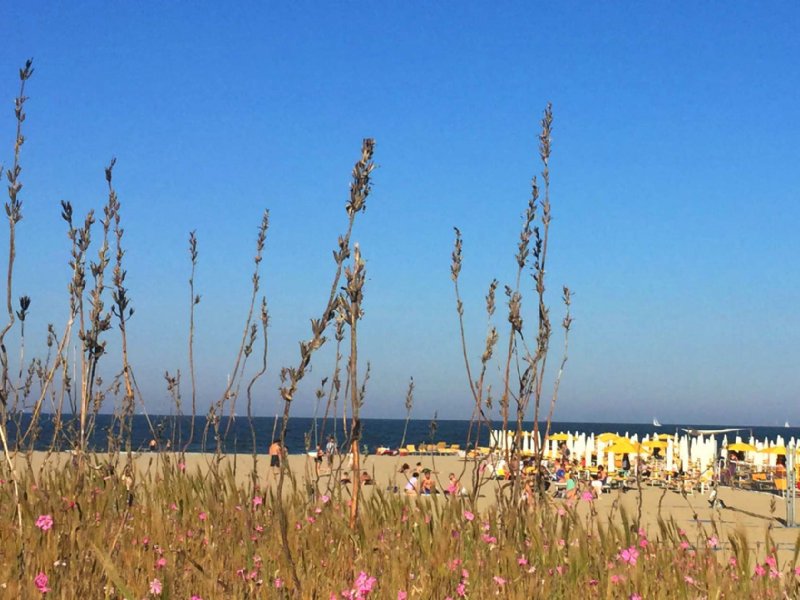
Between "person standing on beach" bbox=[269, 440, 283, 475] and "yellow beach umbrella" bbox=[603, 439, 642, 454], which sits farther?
"yellow beach umbrella" bbox=[603, 439, 642, 454]

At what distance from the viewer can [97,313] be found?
3170mm

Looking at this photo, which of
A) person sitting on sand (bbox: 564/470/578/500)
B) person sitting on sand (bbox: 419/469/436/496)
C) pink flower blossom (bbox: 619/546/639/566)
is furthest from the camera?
person sitting on sand (bbox: 564/470/578/500)

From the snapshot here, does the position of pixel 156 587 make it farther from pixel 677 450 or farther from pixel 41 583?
pixel 677 450

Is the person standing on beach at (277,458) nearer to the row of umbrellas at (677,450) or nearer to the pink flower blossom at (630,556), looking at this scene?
the pink flower blossom at (630,556)

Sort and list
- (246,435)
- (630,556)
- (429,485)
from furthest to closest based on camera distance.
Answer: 1. (246,435)
2. (429,485)
3. (630,556)

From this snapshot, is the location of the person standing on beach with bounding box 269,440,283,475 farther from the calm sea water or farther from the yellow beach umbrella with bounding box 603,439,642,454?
the yellow beach umbrella with bounding box 603,439,642,454

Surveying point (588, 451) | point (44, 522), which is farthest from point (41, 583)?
point (588, 451)

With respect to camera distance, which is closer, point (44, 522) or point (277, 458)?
point (44, 522)

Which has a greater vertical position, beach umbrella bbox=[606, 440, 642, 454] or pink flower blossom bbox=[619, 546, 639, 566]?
pink flower blossom bbox=[619, 546, 639, 566]

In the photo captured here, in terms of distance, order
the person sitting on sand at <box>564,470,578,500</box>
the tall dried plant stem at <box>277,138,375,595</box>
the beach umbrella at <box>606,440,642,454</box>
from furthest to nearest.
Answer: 1. the beach umbrella at <box>606,440,642,454</box>
2. the person sitting on sand at <box>564,470,578,500</box>
3. the tall dried plant stem at <box>277,138,375,595</box>

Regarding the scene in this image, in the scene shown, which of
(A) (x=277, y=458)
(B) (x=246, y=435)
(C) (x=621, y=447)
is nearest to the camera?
(A) (x=277, y=458)

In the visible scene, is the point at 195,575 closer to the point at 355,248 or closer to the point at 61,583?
the point at 61,583

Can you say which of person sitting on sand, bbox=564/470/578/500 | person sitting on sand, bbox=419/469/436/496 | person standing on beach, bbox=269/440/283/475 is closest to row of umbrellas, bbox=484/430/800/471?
person sitting on sand, bbox=564/470/578/500

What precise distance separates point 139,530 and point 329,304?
211cm
